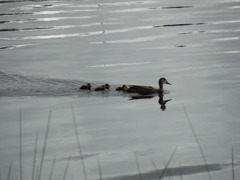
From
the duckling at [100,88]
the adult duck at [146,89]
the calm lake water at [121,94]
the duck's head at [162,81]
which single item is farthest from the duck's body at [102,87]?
the duck's head at [162,81]

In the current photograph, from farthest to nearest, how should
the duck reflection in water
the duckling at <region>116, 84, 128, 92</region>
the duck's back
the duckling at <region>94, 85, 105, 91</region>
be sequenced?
the duckling at <region>94, 85, 105, 91</region>, the duckling at <region>116, 84, 128, 92</region>, the duck's back, the duck reflection in water

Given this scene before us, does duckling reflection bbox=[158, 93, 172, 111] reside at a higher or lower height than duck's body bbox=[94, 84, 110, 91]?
lower

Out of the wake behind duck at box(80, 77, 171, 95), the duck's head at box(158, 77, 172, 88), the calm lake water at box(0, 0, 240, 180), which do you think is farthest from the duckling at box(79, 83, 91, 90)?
the duck's head at box(158, 77, 172, 88)

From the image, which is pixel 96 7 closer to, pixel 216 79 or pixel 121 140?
pixel 216 79

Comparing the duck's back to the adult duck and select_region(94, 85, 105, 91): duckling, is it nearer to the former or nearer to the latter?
the adult duck

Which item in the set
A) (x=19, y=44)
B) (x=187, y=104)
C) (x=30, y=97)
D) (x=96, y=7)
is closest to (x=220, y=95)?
(x=187, y=104)

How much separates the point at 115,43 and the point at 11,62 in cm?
416

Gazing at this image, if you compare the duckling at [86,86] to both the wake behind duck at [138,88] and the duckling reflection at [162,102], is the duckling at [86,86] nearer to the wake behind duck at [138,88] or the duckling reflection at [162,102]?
the wake behind duck at [138,88]

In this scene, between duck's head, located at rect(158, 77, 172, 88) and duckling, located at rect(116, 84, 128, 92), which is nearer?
duckling, located at rect(116, 84, 128, 92)

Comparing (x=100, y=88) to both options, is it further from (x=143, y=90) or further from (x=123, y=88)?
(x=143, y=90)

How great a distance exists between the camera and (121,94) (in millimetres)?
17031

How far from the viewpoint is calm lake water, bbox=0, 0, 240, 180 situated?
11812 mm

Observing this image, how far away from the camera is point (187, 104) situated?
51.1ft

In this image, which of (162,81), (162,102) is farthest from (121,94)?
(162,102)
